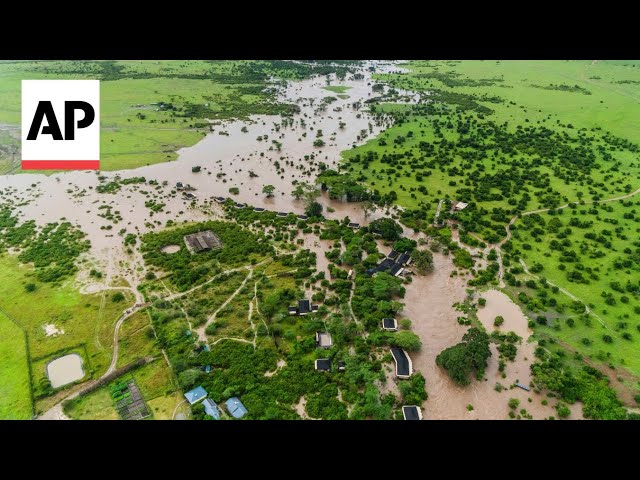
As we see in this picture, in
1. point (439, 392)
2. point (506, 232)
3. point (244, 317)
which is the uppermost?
point (506, 232)

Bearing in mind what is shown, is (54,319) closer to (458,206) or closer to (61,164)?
(61,164)

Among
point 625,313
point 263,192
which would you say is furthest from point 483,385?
point 263,192

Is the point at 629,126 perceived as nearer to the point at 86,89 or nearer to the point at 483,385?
the point at 483,385

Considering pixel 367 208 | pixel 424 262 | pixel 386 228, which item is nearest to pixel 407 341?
pixel 424 262

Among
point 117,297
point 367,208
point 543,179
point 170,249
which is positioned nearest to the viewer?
point 117,297

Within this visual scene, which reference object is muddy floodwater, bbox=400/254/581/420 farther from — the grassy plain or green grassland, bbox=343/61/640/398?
the grassy plain

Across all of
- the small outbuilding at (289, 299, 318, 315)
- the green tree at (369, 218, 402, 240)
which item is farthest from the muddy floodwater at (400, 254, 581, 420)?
the small outbuilding at (289, 299, 318, 315)
